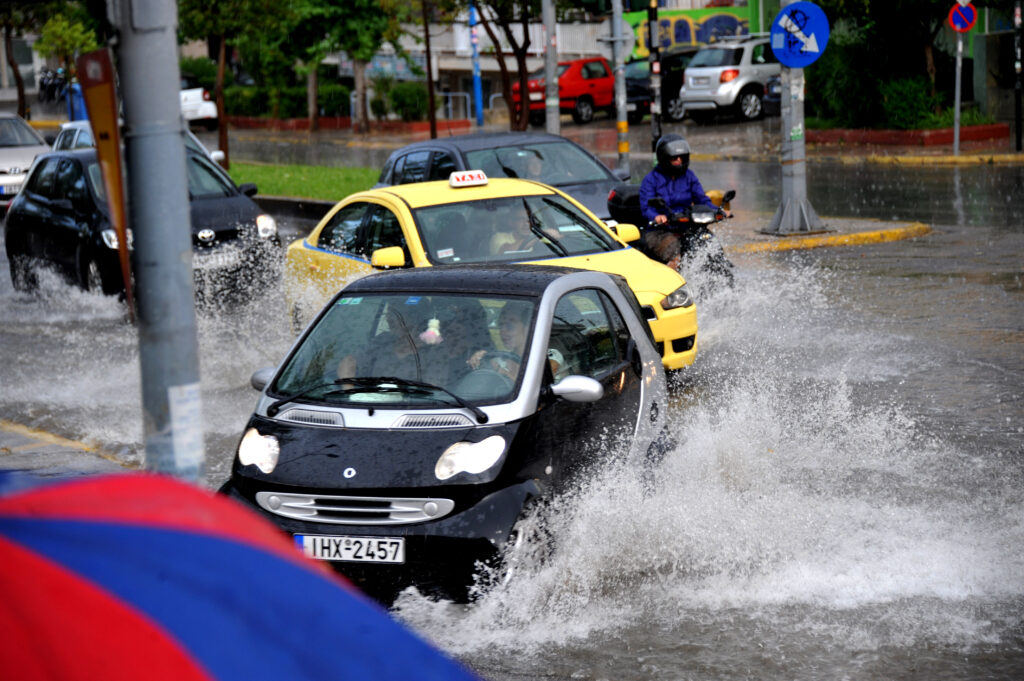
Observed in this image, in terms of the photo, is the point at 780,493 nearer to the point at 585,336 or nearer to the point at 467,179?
the point at 585,336

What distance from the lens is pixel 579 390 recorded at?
6258mm

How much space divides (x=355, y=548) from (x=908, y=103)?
26.4m

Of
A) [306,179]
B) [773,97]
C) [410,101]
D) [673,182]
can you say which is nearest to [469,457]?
[673,182]

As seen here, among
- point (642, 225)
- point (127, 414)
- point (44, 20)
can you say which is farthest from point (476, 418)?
point (44, 20)

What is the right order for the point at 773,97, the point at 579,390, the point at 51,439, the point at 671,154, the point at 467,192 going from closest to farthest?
the point at 579,390, the point at 51,439, the point at 467,192, the point at 671,154, the point at 773,97

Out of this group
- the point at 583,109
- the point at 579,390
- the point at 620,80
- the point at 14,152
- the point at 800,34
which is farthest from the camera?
the point at 583,109

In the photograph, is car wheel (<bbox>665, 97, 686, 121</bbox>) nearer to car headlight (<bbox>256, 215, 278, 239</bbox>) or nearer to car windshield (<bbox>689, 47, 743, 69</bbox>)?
car windshield (<bbox>689, 47, 743, 69</bbox>)

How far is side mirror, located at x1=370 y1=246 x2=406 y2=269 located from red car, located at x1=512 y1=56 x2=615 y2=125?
101 feet

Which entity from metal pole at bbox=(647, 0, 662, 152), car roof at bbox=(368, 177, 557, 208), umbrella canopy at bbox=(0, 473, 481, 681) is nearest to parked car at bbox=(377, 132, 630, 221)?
car roof at bbox=(368, 177, 557, 208)

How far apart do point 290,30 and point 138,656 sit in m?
42.9

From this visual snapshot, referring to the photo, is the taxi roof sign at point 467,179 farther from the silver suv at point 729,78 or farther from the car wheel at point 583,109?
the car wheel at point 583,109

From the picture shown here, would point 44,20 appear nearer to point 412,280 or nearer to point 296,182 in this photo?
point 296,182

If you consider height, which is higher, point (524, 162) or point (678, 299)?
point (524, 162)

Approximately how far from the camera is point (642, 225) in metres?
13.1
